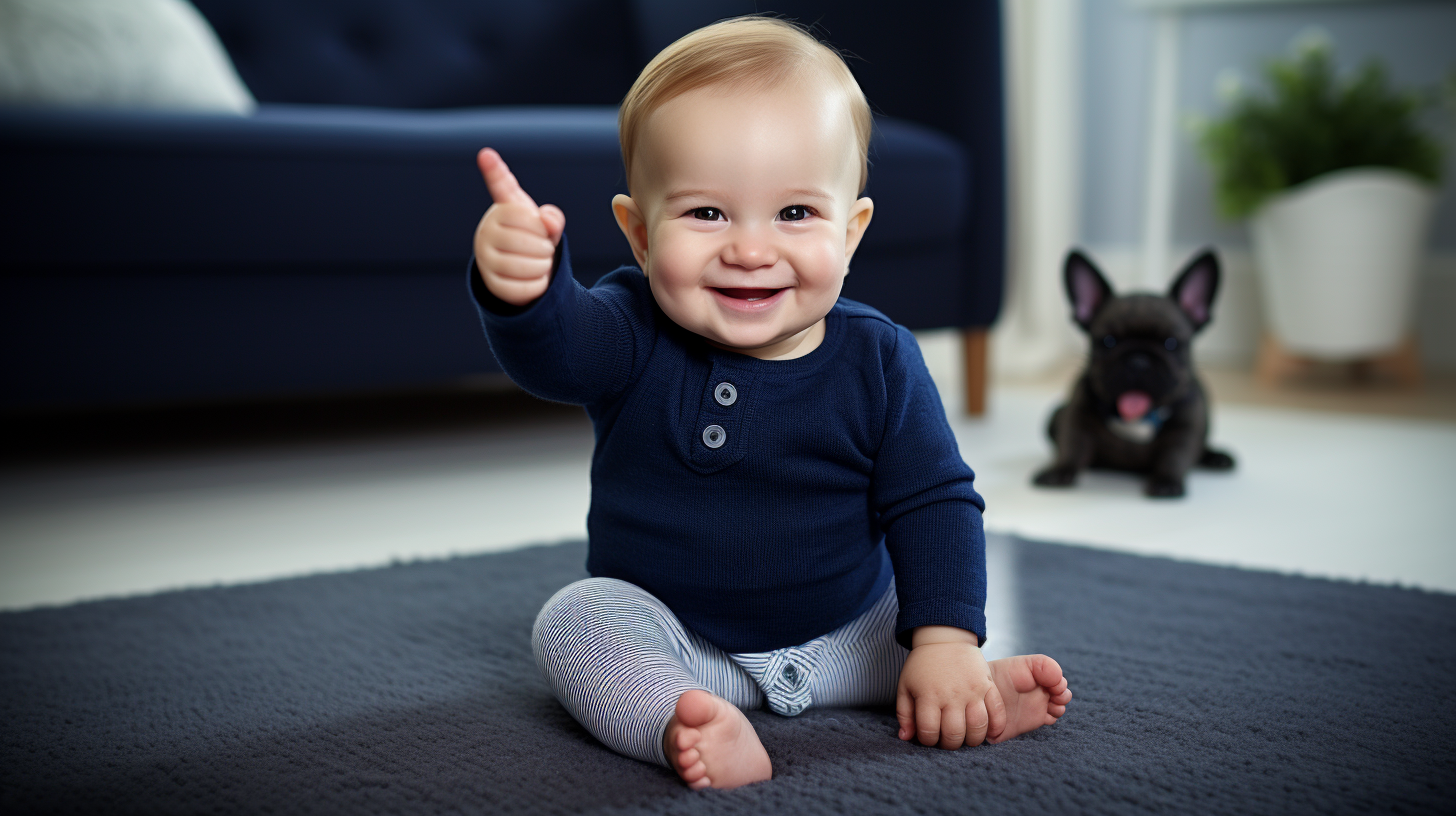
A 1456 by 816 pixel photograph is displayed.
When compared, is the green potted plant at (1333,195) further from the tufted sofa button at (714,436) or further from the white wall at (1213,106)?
the tufted sofa button at (714,436)

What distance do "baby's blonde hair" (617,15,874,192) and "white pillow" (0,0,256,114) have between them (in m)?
0.98

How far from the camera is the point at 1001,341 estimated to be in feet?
8.25

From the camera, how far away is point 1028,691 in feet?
1.92

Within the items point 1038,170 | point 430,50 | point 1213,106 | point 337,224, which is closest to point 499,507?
point 337,224

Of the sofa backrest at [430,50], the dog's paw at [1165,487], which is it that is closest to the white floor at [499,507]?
the dog's paw at [1165,487]

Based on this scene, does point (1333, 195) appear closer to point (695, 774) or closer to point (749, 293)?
point (749, 293)

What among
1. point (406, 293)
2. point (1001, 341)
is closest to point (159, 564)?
point (406, 293)

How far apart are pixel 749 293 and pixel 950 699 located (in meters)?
0.23

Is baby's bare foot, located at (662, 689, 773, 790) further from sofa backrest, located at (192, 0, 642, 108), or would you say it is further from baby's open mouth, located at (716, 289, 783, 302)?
sofa backrest, located at (192, 0, 642, 108)

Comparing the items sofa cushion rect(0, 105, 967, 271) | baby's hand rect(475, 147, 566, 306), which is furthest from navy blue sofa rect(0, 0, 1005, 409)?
baby's hand rect(475, 147, 566, 306)

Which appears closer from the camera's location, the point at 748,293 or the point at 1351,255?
the point at 748,293

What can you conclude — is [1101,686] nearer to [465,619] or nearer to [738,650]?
[738,650]

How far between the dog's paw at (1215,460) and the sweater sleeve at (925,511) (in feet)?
2.91

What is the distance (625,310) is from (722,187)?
0.10 metres
